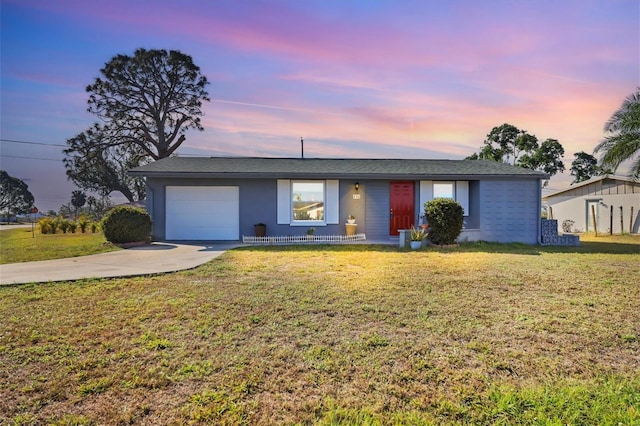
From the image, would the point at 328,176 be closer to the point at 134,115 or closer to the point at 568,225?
the point at 568,225

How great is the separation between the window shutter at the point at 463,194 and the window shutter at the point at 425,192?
1.06 meters

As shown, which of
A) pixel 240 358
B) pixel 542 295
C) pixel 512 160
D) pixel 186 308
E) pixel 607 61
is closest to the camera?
pixel 240 358

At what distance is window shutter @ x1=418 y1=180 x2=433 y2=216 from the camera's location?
12.9 m

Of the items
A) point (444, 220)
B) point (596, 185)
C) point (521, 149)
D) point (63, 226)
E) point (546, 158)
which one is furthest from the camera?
point (546, 158)

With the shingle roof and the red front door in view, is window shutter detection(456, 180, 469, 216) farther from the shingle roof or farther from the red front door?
the red front door

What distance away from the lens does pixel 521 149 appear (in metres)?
30.0

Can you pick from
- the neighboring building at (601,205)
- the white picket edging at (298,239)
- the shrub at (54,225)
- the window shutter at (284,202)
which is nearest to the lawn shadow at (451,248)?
the white picket edging at (298,239)

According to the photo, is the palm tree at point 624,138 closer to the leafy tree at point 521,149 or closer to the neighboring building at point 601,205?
the neighboring building at point 601,205

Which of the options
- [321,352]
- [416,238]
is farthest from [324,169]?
[321,352]

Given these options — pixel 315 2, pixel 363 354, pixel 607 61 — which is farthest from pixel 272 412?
pixel 607 61

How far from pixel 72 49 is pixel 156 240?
7.92 meters

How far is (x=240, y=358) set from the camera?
121 inches

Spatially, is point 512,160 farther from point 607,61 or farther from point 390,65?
point 390,65

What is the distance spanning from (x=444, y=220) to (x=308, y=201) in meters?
4.74
